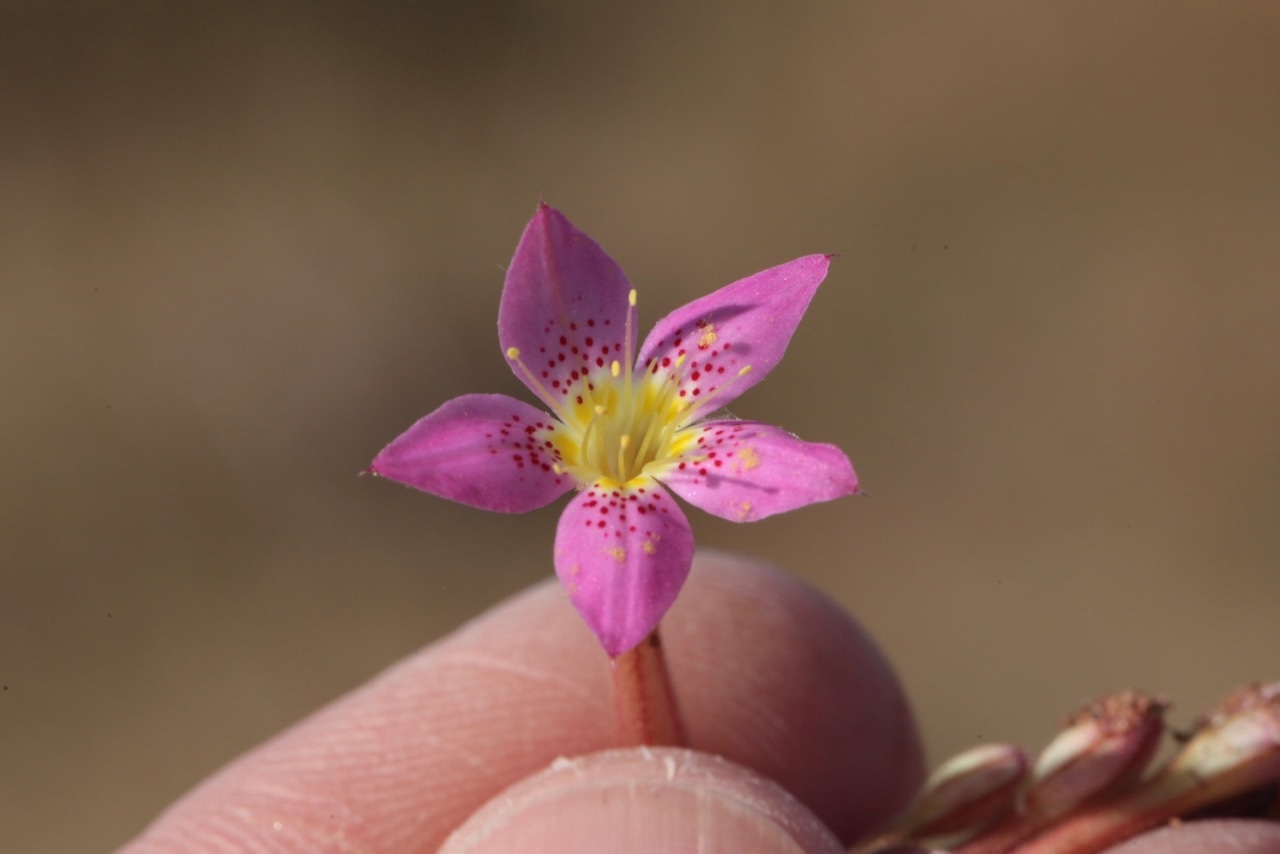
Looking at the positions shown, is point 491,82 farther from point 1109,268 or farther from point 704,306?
point 704,306

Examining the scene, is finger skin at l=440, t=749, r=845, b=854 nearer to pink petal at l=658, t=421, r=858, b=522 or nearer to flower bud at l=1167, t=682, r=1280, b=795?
pink petal at l=658, t=421, r=858, b=522

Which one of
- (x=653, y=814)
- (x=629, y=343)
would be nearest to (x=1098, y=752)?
(x=653, y=814)

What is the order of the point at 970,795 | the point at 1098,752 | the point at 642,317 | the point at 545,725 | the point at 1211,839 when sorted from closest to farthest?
1. the point at 1211,839
2. the point at 1098,752
3. the point at 970,795
4. the point at 545,725
5. the point at 642,317

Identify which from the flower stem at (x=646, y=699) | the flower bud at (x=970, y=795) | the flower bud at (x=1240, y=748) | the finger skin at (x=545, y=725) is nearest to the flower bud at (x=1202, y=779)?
the flower bud at (x=1240, y=748)

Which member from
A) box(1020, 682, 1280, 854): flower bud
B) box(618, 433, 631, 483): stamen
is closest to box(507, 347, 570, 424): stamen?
box(618, 433, 631, 483): stamen

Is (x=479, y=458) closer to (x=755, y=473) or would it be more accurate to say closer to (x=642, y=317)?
(x=755, y=473)

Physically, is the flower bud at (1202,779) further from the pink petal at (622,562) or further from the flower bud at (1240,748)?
the pink petal at (622,562)
